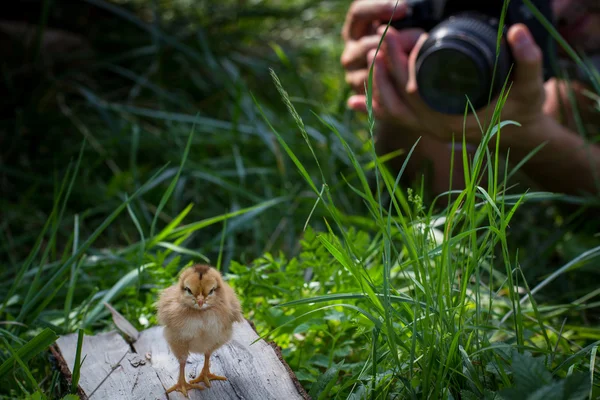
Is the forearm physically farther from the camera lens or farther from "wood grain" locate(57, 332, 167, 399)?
"wood grain" locate(57, 332, 167, 399)

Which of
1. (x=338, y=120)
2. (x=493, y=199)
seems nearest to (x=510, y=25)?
(x=338, y=120)

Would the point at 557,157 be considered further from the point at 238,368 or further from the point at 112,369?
the point at 112,369

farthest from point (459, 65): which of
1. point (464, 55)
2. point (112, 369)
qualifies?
point (112, 369)

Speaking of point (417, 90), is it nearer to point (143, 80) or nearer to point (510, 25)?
point (510, 25)

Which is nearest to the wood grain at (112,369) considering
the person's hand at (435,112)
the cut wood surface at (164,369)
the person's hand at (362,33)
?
the cut wood surface at (164,369)

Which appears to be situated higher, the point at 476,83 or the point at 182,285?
the point at 476,83

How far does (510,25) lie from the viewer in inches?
80.3

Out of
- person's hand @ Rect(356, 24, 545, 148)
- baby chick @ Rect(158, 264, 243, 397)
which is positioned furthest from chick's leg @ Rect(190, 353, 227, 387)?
person's hand @ Rect(356, 24, 545, 148)

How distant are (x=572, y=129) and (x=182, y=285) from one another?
1.79 metres

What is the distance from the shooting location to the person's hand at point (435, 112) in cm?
182

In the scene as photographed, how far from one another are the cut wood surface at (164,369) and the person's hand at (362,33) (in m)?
1.09

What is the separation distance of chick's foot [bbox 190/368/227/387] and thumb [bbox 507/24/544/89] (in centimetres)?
115

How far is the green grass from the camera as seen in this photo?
117 centimetres

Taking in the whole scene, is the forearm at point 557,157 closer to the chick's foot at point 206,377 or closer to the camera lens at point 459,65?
the camera lens at point 459,65
